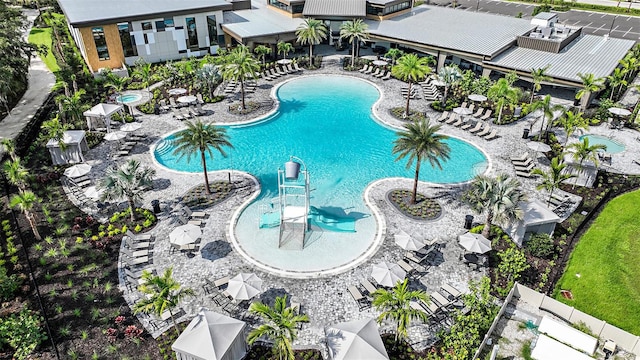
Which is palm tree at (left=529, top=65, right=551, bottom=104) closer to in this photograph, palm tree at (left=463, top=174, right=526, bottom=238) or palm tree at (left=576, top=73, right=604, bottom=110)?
palm tree at (left=576, top=73, right=604, bottom=110)

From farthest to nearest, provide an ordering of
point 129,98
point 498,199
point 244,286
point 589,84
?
1. point 129,98
2. point 589,84
3. point 498,199
4. point 244,286

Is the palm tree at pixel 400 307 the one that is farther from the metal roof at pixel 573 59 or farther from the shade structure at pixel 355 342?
the metal roof at pixel 573 59

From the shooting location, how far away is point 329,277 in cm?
2608

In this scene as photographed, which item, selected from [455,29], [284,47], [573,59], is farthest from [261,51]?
[573,59]

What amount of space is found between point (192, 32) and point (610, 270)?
170 ft

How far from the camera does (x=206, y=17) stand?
57.1 m

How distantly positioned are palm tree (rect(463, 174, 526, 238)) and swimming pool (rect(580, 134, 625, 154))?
17.4 meters

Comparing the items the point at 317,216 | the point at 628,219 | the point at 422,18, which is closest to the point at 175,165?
the point at 317,216

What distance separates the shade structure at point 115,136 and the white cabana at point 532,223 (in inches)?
1238

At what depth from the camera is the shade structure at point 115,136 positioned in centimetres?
3697

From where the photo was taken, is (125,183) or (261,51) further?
(261,51)

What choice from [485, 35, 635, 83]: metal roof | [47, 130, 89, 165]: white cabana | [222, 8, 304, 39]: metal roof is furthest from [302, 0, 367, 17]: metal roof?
[47, 130, 89, 165]: white cabana

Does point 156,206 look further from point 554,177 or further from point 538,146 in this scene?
point 538,146

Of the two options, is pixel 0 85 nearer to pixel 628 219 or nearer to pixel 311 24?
pixel 311 24
